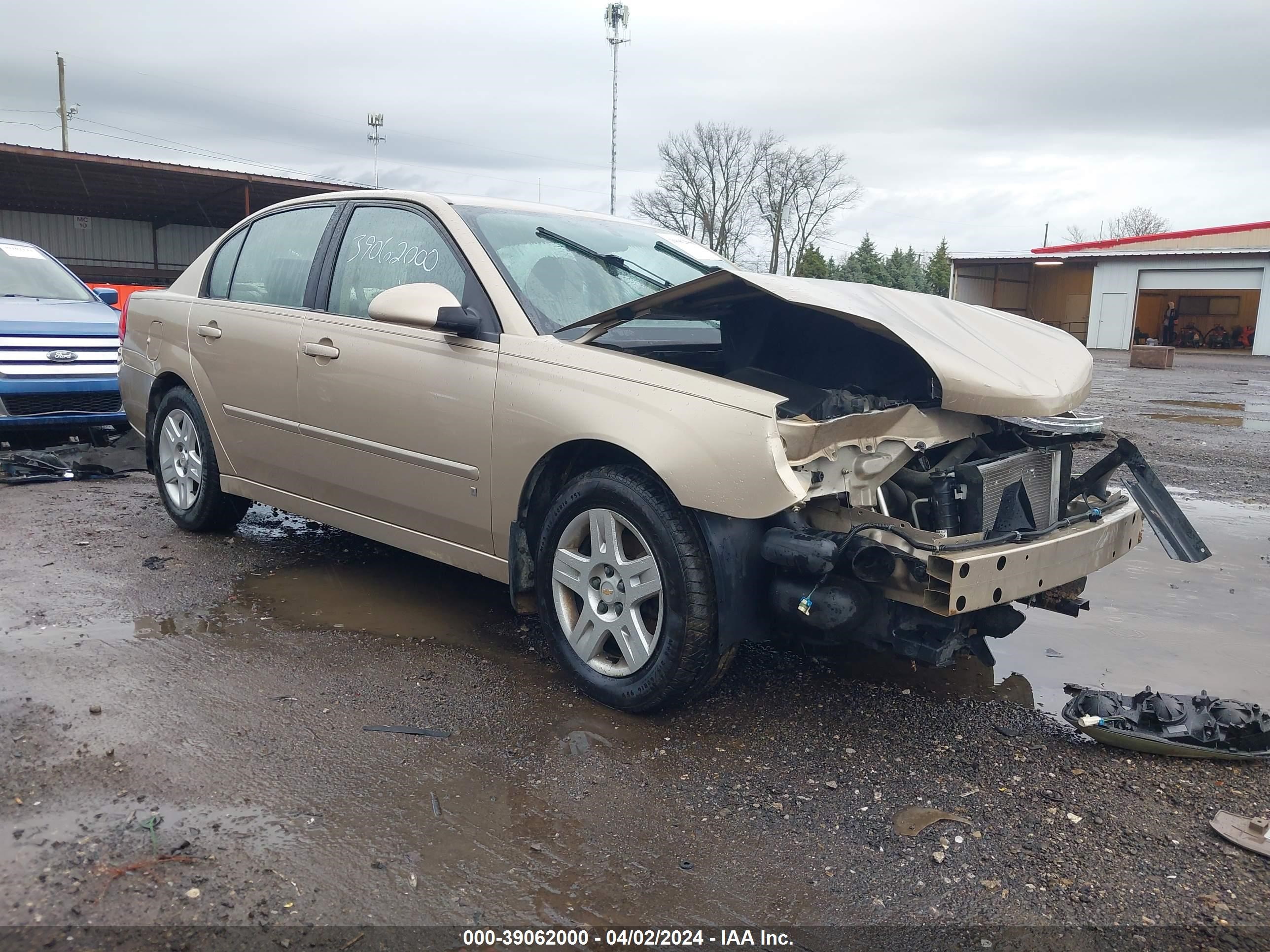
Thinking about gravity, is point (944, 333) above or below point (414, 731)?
above

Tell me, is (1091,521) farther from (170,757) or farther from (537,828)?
(170,757)

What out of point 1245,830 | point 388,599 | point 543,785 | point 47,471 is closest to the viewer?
point 1245,830

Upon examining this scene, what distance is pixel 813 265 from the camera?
53875 mm

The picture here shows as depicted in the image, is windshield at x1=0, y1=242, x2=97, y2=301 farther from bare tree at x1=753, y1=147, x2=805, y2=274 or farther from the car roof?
bare tree at x1=753, y1=147, x2=805, y2=274

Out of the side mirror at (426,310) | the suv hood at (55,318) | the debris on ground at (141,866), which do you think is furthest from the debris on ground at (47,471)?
the debris on ground at (141,866)

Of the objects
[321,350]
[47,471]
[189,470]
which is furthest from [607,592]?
[47,471]

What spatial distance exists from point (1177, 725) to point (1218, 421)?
10.6 meters

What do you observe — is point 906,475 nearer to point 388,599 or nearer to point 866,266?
point 388,599

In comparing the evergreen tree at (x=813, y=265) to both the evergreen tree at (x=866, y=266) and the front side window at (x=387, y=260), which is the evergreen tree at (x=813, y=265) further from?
the front side window at (x=387, y=260)

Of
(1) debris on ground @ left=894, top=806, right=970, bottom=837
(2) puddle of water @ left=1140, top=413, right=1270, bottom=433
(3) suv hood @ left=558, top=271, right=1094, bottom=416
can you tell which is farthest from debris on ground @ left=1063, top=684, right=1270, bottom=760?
(2) puddle of water @ left=1140, top=413, right=1270, bottom=433

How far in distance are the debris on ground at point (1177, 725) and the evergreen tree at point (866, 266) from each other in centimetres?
4325

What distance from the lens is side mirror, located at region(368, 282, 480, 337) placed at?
3.55m

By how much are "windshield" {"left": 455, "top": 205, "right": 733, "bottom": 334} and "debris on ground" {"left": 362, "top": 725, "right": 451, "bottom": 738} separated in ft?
Answer: 4.73

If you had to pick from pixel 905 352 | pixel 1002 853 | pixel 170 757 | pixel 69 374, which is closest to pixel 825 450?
pixel 905 352
